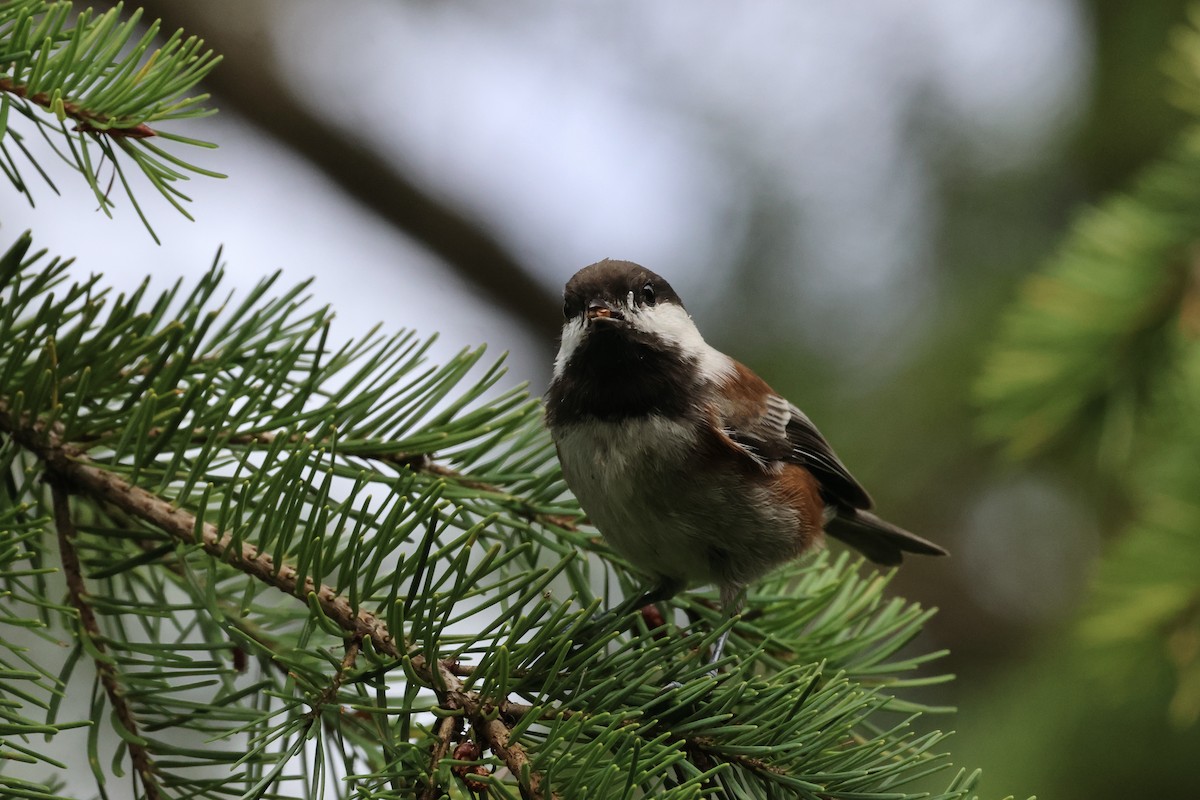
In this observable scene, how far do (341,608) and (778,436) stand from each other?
1.57m

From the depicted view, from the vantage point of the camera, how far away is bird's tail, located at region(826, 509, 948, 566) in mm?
3125

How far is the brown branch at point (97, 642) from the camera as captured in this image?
151 cm

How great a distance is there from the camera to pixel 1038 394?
2.83m

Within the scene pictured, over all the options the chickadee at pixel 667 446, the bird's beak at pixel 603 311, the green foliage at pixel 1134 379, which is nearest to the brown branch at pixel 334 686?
the chickadee at pixel 667 446

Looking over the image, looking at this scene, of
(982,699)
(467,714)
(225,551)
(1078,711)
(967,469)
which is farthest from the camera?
(967,469)

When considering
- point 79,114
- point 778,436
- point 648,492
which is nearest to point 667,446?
point 648,492

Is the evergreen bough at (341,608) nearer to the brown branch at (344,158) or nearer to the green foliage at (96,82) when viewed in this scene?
the green foliage at (96,82)

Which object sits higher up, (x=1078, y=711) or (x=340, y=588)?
(x=340, y=588)

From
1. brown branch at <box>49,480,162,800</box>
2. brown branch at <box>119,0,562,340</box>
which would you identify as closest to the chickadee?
brown branch at <box>49,480,162,800</box>

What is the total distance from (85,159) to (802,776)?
1.46m

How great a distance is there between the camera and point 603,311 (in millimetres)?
2482

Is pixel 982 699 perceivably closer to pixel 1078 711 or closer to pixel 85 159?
pixel 1078 711

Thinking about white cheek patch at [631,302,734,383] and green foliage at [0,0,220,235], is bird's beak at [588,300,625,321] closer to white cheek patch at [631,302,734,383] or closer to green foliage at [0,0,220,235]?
white cheek patch at [631,302,734,383]

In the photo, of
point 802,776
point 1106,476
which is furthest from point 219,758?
point 1106,476
